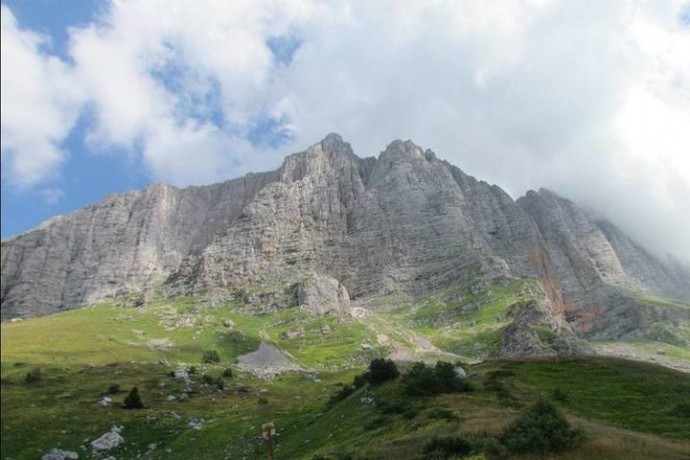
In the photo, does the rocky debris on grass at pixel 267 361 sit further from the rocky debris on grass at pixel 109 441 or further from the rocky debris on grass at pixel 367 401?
the rocky debris on grass at pixel 367 401

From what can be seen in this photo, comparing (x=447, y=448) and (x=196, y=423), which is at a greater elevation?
(x=196, y=423)

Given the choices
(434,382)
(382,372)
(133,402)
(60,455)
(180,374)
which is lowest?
(60,455)

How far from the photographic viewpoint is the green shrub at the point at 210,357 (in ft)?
522

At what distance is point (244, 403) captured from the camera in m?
90.8

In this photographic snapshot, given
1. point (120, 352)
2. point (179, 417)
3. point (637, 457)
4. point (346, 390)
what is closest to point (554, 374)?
point (346, 390)

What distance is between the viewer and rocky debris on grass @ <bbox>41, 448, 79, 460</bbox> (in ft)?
169

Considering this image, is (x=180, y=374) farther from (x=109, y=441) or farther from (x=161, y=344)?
(x=161, y=344)

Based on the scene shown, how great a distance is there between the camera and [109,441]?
6031cm

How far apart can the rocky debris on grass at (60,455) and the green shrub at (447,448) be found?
1397 inches

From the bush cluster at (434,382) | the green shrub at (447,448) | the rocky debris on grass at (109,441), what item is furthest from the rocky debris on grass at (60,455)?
the green shrub at (447,448)

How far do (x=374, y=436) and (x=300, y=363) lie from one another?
142 m

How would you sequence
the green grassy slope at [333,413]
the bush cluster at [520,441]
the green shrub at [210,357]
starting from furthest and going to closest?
the green shrub at [210,357] → the green grassy slope at [333,413] → the bush cluster at [520,441]

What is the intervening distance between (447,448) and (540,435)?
15.7ft

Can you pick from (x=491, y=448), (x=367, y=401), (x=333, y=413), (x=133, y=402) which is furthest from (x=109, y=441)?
(x=491, y=448)
